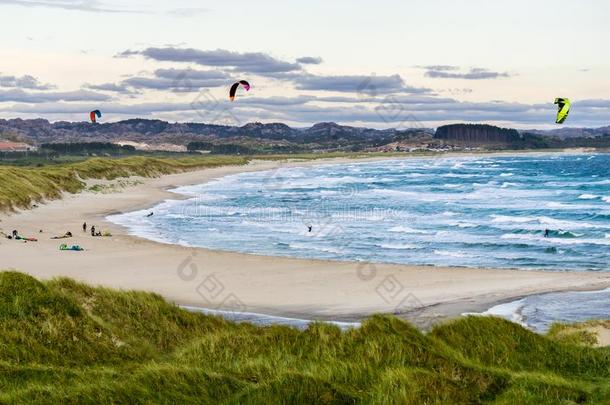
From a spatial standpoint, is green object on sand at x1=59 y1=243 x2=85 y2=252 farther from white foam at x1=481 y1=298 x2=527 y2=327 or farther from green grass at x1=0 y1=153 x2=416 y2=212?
white foam at x1=481 y1=298 x2=527 y2=327

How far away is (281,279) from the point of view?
2612 centimetres

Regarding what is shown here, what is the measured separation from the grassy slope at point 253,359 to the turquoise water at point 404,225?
18679mm

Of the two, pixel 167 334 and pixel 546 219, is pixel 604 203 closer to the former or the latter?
pixel 546 219

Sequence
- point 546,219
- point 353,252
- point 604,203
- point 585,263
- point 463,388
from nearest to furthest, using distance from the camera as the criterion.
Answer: point 463,388 < point 585,263 < point 353,252 < point 546,219 < point 604,203

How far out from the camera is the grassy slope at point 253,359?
780 cm

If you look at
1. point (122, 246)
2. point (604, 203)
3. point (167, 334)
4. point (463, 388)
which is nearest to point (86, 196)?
point (122, 246)

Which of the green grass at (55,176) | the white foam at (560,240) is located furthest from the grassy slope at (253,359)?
the green grass at (55,176)

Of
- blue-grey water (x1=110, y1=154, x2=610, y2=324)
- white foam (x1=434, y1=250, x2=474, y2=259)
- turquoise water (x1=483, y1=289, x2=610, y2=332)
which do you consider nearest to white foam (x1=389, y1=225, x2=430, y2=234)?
blue-grey water (x1=110, y1=154, x2=610, y2=324)

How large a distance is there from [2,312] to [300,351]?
4775 mm

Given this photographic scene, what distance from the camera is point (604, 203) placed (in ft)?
200

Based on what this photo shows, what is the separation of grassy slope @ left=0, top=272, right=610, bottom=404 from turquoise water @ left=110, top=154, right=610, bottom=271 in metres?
18.7

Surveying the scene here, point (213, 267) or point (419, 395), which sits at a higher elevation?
point (419, 395)

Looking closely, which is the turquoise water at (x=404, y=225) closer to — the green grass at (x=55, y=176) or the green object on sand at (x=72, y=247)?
the green object on sand at (x=72, y=247)

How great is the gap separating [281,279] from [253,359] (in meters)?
16.0
